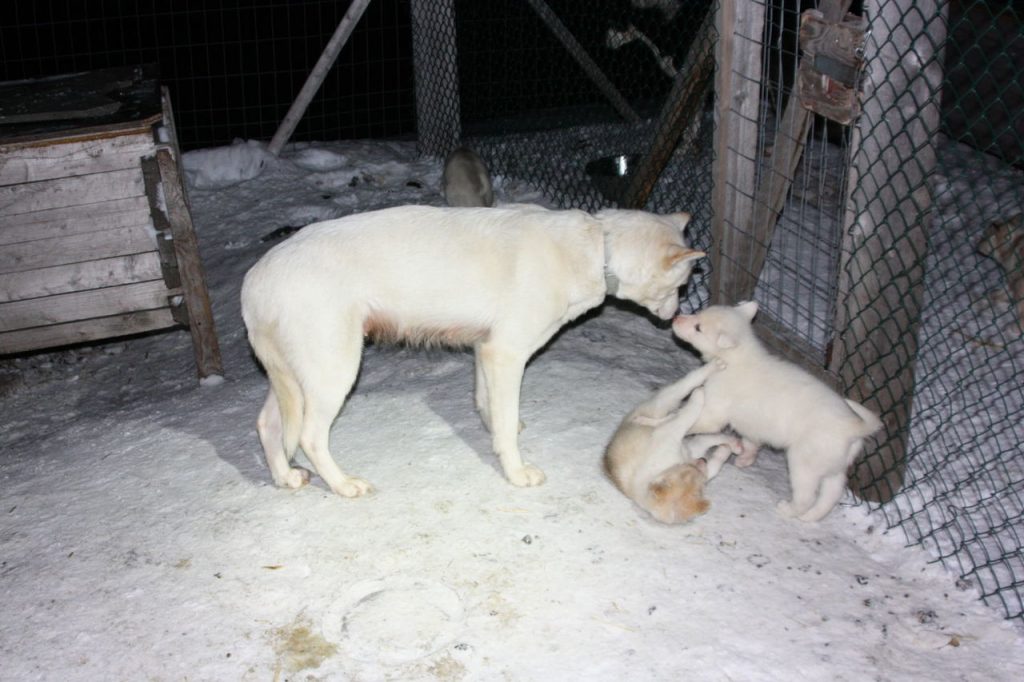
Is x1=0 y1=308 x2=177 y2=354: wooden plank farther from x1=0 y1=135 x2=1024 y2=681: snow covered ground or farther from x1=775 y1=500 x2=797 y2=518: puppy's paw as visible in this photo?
x1=775 y1=500 x2=797 y2=518: puppy's paw

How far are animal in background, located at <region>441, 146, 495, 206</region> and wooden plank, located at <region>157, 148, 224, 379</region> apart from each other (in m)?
2.56

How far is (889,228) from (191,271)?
3.73 metres

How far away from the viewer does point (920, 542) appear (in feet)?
12.9

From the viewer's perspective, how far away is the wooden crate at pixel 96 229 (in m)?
5.17

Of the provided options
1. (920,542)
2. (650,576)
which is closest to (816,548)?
(920,542)

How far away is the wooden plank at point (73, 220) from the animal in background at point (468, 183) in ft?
9.04

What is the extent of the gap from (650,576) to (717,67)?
2.63 m

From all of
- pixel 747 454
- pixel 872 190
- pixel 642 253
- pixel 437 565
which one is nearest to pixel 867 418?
pixel 747 454

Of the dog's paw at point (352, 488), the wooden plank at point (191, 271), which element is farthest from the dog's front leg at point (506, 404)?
the wooden plank at point (191, 271)

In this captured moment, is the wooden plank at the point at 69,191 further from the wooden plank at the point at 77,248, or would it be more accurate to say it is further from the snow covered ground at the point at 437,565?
the snow covered ground at the point at 437,565

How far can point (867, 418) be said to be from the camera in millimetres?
3930

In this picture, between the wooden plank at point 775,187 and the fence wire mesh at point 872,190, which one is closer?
the fence wire mesh at point 872,190

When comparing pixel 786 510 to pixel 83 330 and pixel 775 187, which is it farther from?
pixel 83 330

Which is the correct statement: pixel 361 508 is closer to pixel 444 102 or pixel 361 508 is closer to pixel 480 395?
pixel 480 395
